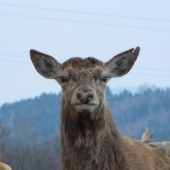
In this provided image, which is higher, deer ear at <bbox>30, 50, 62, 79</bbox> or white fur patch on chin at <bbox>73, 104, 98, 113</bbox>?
deer ear at <bbox>30, 50, 62, 79</bbox>

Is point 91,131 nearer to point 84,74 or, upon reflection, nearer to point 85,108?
point 85,108

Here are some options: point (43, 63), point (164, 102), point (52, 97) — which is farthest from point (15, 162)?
point (164, 102)

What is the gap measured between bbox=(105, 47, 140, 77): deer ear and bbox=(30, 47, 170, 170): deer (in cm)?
23

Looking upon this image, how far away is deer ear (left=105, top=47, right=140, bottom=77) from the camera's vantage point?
30.0ft

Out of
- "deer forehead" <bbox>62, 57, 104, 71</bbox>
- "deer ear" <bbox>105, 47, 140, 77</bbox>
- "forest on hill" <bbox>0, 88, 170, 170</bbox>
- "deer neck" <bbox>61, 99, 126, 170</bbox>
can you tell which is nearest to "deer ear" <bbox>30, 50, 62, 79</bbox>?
"deer forehead" <bbox>62, 57, 104, 71</bbox>

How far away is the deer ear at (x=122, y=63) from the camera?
30.0 ft

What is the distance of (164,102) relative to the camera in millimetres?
106688

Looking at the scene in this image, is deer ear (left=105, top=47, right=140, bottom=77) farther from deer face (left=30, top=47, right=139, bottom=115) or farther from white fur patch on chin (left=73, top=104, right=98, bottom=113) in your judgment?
white fur patch on chin (left=73, top=104, right=98, bottom=113)

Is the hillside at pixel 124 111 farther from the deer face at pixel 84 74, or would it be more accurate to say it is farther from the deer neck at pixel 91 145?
the deer neck at pixel 91 145

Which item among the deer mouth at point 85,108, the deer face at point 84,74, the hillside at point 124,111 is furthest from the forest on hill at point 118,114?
the deer mouth at point 85,108

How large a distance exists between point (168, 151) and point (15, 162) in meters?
34.3

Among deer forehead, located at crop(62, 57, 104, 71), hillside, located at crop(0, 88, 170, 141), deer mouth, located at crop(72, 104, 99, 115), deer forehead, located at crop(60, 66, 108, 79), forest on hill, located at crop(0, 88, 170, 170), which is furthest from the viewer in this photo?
hillside, located at crop(0, 88, 170, 141)

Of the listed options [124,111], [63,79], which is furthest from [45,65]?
[124,111]

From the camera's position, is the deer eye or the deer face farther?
the deer eye
